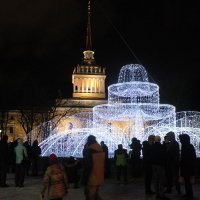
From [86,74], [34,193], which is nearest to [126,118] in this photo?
[34,193]

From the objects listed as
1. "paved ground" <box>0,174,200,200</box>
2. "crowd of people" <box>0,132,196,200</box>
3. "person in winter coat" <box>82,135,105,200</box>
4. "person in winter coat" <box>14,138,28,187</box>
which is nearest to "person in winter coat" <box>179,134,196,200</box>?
"crowd of people" <box>0,132,196,200</box>

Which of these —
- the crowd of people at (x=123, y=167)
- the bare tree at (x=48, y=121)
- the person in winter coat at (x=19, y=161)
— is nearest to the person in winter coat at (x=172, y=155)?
the crowd of people at (x=123, y=167)

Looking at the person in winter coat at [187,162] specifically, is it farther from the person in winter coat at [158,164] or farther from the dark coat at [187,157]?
the person in winter coat at [158,164]

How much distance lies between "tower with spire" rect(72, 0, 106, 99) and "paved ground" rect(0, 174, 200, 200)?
8308 centimetres

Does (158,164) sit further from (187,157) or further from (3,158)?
(3,158)

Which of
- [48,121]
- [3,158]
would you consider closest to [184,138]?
[3,158]

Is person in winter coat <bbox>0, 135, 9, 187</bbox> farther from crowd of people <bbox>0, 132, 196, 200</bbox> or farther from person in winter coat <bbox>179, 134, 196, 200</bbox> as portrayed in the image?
person in winter coat <bbox>179, 134, 196, 200</bbox>

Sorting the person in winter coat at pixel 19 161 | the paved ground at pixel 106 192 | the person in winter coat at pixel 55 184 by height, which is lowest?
the paved ground at pixel 106 192

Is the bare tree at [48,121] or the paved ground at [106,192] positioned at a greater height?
the bare tree at [48,121]

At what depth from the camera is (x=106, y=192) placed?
14406 millimetres

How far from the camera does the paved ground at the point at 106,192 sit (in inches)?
521

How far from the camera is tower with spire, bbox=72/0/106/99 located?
101 m

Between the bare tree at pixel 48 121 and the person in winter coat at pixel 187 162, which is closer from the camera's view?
the person in winter coat at pixel 187 162

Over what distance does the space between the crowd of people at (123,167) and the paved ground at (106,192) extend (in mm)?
355
